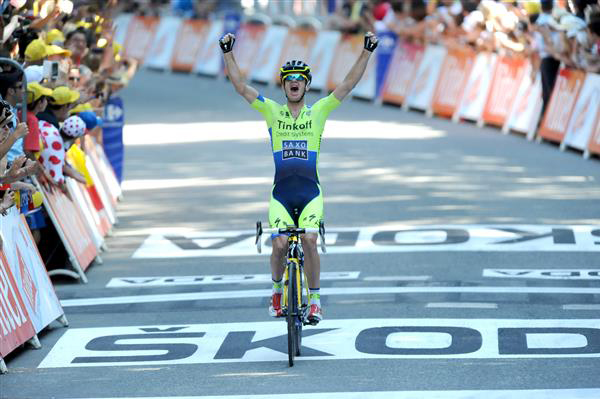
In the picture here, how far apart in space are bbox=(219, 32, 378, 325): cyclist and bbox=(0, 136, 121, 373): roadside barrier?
6.31 ft

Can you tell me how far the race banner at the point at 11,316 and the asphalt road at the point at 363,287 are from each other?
0.18 m

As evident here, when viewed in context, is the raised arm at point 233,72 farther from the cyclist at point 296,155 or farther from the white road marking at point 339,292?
the white road marking at point 339,292

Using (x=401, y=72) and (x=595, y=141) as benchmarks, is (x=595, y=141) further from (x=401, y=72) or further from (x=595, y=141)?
(x=401, y=72)

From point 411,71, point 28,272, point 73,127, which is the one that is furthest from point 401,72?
point 28,272

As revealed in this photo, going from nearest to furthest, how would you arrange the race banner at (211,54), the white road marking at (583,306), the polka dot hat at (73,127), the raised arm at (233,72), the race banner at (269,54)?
the raised arm at (233,72)
the white road marking at (583,306)
the polka dot hat at (73,127)
the race banner at (269,54)
the race banner at (211,54)

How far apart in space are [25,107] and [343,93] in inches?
122

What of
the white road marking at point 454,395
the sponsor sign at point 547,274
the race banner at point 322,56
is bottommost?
the race banner at point 322,56

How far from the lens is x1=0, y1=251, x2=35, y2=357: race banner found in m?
11.0

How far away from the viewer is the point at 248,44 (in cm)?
3891

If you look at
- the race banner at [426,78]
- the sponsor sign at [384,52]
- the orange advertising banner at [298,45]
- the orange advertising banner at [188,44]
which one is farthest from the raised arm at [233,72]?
the orange advertising banner at [188,44]

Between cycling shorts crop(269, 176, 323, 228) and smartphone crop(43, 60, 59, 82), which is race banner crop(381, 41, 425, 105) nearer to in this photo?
smartphone crop(43, 60, 59, 82)

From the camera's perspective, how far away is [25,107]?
13195mm

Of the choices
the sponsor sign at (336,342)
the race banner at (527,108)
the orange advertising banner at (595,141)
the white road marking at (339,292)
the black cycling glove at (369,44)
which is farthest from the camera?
the race banner at (527,108)

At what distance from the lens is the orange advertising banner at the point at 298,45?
35781 millimetres
